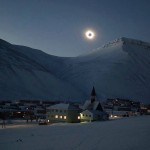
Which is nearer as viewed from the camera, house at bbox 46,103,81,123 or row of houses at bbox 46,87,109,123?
row of houses at bbox 46,87,109,123

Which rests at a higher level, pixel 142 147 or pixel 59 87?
pixel 59 87

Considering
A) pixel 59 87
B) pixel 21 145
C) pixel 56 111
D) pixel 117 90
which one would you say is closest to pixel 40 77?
pixel 59 87

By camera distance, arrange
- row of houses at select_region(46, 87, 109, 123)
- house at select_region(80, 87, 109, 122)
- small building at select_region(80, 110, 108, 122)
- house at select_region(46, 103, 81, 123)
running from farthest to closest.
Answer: house at select_region(46, 103, 81, 123) < row of houses at select_region(46, 87, 109, 123) < house at select_region(80, 87, 109, 122) < small building at select_region(80, 110, 108, 122)

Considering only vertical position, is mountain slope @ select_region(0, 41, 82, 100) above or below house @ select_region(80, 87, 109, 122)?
above

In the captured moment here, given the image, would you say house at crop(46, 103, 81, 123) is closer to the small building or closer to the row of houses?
the row of houses

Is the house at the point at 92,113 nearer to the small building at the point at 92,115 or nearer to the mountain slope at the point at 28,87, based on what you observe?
the small building at the point at 92,115

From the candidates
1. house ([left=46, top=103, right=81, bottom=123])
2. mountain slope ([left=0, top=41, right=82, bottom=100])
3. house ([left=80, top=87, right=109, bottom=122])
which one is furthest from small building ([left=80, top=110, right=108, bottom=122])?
mountain slope ([left=0, top=41, right=82, bottom=100])

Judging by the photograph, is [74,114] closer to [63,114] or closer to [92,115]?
[63,114]

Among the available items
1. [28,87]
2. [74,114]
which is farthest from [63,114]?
[28,87]

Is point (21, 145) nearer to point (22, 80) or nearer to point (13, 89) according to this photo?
point (13, 89)
